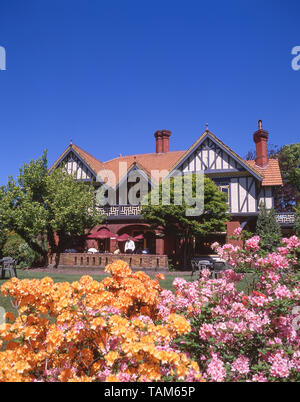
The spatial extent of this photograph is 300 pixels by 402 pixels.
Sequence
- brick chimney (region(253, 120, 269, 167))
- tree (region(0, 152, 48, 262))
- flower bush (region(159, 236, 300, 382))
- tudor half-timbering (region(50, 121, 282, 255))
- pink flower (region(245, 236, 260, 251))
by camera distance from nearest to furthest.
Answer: flower bush (region(159, 236, 300, 382)), pink flower (region(245, 236, 260, 251)), tree (region(0, 152, 48, 262)), tudor half-timbering (region(50, 121, 282, 255)), brick chimney (region(253, 120, 269, 167))

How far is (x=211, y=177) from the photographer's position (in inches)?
902

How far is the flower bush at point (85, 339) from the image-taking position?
2234 millimetres

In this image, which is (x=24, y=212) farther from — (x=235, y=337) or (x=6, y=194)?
(x=235, y=337)

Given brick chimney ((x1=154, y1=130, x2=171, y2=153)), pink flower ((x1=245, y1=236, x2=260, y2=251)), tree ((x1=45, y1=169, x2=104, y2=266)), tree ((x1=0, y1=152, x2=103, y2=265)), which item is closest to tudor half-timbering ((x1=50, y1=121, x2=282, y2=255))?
tree ((x1=45, y1=169, x2=104, y2=266))

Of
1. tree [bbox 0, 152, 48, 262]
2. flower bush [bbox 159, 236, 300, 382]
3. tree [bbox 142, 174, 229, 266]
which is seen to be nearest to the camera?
flower bush [bbox 159, 236, 300, 382]

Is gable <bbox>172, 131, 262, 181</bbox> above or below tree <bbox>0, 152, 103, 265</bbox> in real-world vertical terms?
above

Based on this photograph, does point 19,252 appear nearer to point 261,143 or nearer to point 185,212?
point 185,212

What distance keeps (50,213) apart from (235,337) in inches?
740

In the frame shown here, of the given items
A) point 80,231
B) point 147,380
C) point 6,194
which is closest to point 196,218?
point 80,231

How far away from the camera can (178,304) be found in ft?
11.4

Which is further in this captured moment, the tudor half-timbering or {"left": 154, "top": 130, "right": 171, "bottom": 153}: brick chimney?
{"left": 154, "top": 130, "right": 171, "bottom": 153}: brick chimney

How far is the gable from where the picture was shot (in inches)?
871

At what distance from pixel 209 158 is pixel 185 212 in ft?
24.0

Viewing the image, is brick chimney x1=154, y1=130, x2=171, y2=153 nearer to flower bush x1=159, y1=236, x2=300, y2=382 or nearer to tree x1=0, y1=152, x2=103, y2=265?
tree x1=0, y1=152, x2=103, y2=265
